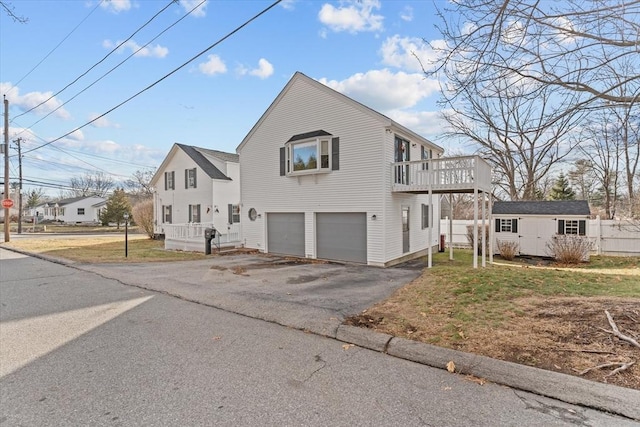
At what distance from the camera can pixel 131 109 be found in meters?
12.6

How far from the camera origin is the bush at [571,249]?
14.5 metres

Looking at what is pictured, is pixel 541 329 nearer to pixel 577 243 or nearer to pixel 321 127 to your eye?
pixel 321 127

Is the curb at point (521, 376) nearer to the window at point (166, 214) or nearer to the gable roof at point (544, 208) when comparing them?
the gable roof at point (544, 208)

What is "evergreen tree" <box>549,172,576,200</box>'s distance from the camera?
3109 centimetres

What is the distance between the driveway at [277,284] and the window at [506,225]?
7975 millimetres

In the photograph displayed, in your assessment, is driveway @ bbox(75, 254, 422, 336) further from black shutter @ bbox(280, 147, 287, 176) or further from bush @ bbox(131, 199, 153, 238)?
bush @ bbox(131, 199, 153, 238)

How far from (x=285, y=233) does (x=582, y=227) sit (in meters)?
13.7

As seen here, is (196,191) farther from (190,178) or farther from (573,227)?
(573,227)

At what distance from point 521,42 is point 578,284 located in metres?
5.19

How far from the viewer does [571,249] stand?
48.0 feet

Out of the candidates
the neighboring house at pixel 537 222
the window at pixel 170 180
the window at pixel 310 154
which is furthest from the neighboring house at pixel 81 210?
the neighboring house at pixel 537 222

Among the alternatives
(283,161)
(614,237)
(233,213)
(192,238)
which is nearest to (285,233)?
(283,161)

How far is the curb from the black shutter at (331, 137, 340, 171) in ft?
29.4

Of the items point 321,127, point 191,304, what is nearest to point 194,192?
point 321,127
